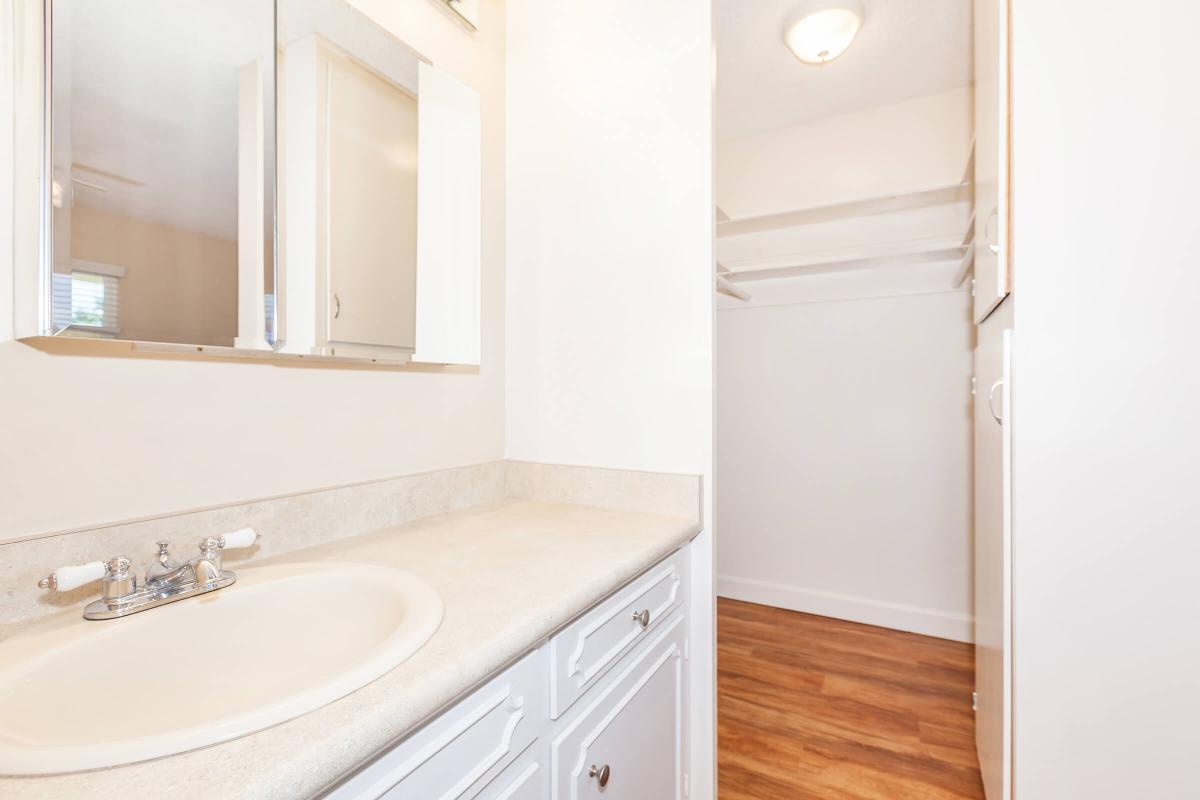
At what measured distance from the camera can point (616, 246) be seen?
1.49m

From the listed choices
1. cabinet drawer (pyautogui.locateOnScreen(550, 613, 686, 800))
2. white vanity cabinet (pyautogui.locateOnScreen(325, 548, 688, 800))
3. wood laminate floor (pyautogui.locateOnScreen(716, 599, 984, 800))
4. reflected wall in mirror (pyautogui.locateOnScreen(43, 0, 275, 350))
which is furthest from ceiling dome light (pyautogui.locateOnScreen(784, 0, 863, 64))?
wood laminate floor (pyautogui.locateOnScreen(716, 599, 984, 800))

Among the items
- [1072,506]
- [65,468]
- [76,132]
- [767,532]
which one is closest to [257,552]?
[65,468]

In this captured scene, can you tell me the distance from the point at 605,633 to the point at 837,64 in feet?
8.40

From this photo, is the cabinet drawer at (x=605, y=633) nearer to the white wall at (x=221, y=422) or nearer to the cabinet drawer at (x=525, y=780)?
the cabinet drawer at (x=525, y=780)

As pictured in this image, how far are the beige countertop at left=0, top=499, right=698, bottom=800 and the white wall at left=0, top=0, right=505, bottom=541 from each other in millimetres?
160

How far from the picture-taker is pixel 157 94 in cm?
88

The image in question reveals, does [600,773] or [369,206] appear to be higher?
[369,206]

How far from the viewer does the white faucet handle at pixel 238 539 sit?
86 cm

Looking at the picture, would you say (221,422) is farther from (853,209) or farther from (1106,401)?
(853,209)

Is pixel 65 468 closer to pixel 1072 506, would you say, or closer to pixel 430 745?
pixel 430 745

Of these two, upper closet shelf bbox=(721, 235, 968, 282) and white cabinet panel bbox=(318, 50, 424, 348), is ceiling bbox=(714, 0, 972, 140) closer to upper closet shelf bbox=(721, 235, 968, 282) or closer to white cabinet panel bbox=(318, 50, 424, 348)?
upper closet shelf bbox=(721, 235, 968, 282)

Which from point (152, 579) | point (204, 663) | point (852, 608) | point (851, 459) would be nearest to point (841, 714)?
point (852, 608)

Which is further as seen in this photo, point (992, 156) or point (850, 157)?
point (850, 157)

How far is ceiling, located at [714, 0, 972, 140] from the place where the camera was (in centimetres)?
198
